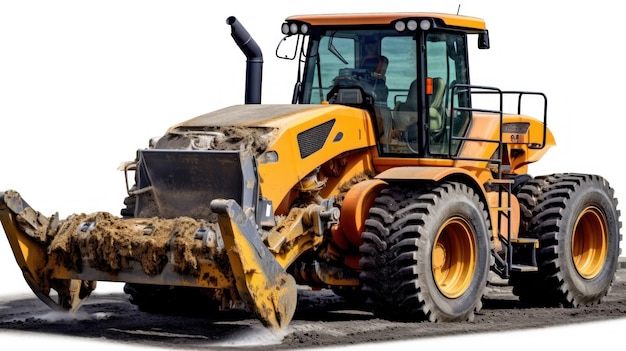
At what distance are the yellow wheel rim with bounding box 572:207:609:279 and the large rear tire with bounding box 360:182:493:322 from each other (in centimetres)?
232

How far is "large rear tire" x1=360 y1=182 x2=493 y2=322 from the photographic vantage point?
49.9 feet

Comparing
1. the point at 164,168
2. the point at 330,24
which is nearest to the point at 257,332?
the point at 164,168

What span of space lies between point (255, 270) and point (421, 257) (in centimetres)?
191

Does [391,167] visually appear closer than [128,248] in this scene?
No

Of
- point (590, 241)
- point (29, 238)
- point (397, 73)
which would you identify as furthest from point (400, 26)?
point (29, 238)

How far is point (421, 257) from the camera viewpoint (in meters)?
15.2

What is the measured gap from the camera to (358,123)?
16.3m

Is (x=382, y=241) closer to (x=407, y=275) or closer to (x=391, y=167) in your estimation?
(x=407, y=275)

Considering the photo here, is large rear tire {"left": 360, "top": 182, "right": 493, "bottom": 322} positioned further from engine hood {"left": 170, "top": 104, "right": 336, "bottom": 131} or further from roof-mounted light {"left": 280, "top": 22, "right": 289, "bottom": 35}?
roof-mounted light {"left": 280, "top": 22, "right": 289, "bottom": 35}

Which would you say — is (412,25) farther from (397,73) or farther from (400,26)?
(397,73)

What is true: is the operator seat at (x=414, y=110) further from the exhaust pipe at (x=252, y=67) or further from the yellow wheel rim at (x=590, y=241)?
the yellow wheel rim at (x=590, y=241)

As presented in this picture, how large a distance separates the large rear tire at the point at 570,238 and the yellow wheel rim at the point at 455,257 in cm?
151

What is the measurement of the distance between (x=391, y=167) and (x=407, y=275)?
1739mm

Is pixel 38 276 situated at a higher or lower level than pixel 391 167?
lower
